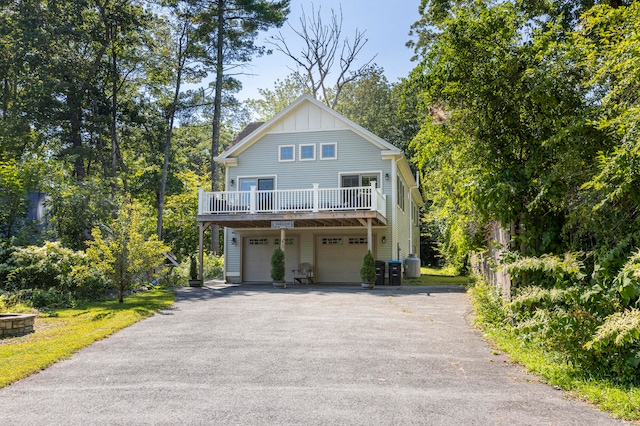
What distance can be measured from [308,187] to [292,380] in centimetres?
1420

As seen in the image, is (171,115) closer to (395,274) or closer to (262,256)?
(262,256)

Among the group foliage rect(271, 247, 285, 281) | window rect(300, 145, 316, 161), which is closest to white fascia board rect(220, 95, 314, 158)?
window rect(300, 145, 316, 161)

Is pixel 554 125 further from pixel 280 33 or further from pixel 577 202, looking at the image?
pixel 280 33

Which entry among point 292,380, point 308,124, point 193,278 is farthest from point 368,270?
point 292,380

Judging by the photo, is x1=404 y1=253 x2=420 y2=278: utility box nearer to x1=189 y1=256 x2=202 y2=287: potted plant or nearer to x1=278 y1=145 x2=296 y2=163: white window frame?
x1=278 y1=145 x2=296 y2=163: white window frame

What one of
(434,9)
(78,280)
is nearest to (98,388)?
(78,280)

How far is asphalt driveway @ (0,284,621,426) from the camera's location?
4.40 metres

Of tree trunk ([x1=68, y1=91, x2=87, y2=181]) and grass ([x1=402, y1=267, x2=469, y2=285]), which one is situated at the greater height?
tree trunk ([x1=68, y1=91, x2=87, y2=181])

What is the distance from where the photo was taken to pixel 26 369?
6.14 meters

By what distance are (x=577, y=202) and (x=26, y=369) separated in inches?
290

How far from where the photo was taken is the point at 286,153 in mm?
19922

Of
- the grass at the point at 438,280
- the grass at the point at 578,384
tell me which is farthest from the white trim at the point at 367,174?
the grass at the point at 578,384

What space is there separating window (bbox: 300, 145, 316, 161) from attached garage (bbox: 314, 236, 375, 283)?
3.27 meters

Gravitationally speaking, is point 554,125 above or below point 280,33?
below
